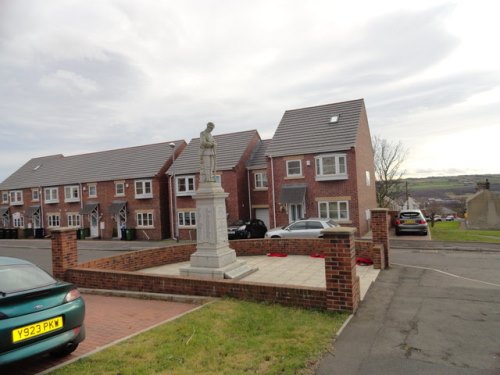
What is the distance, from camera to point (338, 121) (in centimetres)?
2441

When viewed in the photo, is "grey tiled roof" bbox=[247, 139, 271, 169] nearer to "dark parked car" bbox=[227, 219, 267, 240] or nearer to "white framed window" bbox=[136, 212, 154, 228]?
"dark parked car" bbox=[227, 219, 267, 240]

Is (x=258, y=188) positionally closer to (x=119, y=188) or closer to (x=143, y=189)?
(x=143, y=189)

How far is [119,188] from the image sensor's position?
32219mm

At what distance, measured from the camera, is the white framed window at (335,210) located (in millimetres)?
22297

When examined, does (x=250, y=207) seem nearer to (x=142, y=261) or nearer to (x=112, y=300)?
(x=142, y=261)

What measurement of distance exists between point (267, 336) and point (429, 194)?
321 feet

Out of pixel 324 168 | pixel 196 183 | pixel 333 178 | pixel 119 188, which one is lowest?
pixel 333 178

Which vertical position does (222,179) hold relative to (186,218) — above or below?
above

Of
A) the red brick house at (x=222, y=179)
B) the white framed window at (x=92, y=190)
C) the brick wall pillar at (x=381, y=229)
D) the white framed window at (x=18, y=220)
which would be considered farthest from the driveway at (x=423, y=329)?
the white framed window at (x=18, y=220)

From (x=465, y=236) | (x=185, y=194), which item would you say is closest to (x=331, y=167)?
(x=465, y=236)

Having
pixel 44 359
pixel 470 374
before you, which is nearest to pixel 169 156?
pixel 44 359

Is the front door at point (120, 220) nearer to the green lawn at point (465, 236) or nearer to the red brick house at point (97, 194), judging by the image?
the red brick house at point (97, 194)

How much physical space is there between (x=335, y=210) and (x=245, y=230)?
6111 millimetres

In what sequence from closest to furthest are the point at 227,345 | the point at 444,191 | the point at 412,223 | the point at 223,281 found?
the point at 227,345 < the point at 223,281 < the point at 412,223 < the point at 444,191
